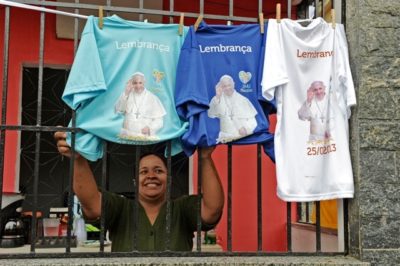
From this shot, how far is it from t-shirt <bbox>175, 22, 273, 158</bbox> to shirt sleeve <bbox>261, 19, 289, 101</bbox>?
0.17 ft

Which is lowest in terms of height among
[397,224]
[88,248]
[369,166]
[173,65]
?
[88,248]

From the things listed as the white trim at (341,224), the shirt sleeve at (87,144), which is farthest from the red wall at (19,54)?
the white trim at (341,224)

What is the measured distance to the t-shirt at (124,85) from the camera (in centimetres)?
256

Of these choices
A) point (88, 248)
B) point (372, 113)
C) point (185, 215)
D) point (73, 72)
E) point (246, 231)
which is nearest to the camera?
point (73, 72)

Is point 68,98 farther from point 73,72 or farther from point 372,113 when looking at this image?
point 372,113

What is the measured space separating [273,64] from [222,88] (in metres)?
0.30

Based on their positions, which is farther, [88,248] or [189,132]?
[88,248]

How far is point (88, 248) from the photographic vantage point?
163 inches

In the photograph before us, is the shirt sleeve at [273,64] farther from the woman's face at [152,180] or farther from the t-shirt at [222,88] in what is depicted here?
the woman's face at [152,180]

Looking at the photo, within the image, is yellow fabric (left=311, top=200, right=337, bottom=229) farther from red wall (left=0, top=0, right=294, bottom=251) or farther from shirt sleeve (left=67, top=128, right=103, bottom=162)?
shirt sleeve (left=67, top=128, right=103, bottom=162)

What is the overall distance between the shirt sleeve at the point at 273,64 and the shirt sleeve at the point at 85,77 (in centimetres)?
86

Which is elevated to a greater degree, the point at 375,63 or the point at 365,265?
the point at 375,63

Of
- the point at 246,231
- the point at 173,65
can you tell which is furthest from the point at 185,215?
the point at 246,231

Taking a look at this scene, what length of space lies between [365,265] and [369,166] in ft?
1.71
